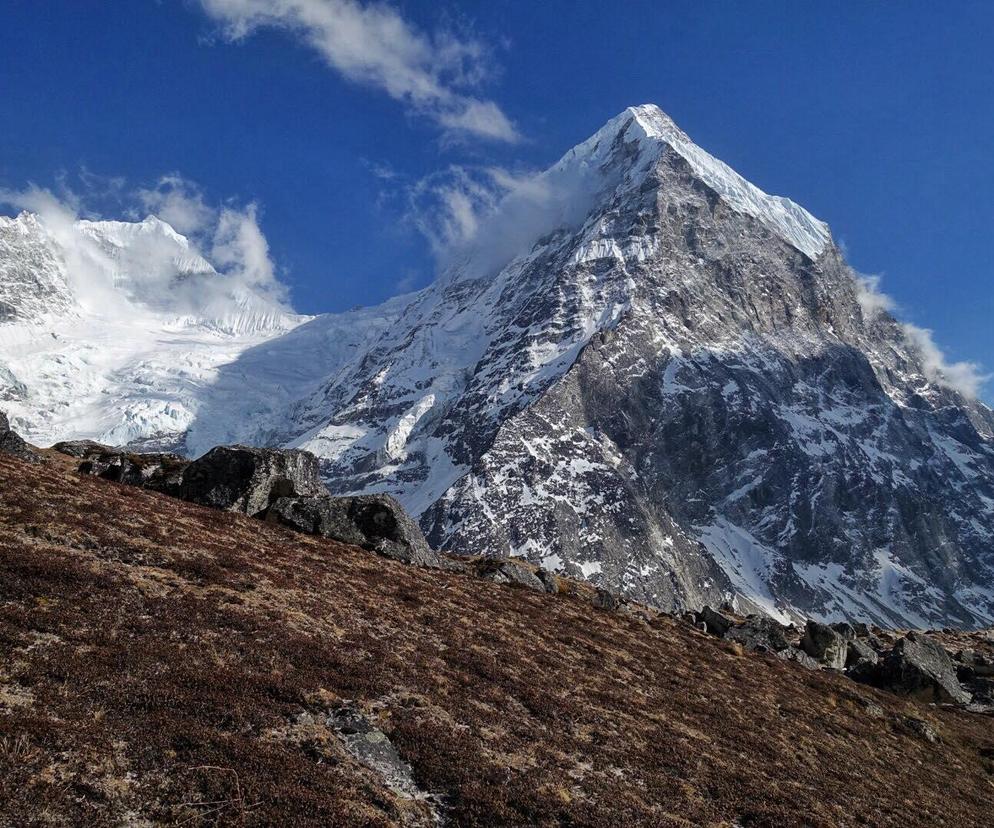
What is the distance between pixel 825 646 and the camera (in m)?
51.2

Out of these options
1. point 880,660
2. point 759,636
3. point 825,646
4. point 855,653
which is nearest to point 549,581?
Result: point 759,636

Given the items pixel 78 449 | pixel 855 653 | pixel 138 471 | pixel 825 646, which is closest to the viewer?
pixel 138 471

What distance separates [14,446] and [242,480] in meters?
13.5

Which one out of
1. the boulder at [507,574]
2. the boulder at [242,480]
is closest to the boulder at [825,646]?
the boulder at [507,574]

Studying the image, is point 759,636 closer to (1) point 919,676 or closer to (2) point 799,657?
(2) point 799,657

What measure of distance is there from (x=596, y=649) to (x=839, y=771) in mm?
11000

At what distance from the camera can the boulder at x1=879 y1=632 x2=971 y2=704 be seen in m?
45.6

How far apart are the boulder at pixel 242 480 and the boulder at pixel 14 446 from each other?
28.4 ft

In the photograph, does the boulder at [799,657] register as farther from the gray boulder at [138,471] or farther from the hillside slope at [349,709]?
the gray boulder at [138,471]

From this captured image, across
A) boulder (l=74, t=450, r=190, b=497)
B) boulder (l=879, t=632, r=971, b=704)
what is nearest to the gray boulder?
boulder (l=74, t=450, r=190, b=497)

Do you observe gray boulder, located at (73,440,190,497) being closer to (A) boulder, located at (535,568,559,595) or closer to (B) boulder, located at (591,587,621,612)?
(A) boulder, located at (535,568,559,595)

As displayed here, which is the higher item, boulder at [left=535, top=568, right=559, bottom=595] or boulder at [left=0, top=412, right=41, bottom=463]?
boulder at [left=535, top=568, right=559, bottom=595]

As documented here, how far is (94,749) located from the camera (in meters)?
14.1

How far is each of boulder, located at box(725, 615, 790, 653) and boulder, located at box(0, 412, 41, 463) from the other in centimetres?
4537
